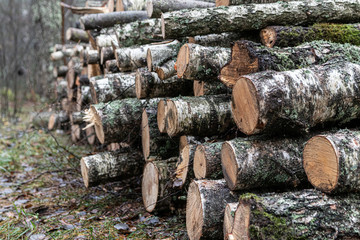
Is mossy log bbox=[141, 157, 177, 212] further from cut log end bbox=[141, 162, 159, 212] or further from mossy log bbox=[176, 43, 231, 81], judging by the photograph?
mossy log bbox=[176, 43, 231, 81]

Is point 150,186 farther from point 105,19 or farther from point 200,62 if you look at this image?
point 105,19

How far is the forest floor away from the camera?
284 cm

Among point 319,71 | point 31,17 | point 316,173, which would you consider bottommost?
point 316,173

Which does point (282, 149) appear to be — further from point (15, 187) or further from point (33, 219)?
point (15, 187)

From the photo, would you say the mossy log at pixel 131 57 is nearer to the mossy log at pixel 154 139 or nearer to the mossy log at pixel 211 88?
the mossy log at pixel 154 139

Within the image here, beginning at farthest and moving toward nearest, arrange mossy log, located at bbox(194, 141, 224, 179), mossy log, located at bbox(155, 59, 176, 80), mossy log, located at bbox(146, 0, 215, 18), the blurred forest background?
the blurred forest background, mossy log, located at bbox(146, 0, 215, 18), mossy log, located at bbox(155, 59, 176, 80), mossy log, located at bbox(194, 141, 224, 179)

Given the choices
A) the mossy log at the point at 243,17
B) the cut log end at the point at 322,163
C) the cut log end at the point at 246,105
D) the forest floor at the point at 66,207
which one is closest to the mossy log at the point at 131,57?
the mossy log at the point at 243,17

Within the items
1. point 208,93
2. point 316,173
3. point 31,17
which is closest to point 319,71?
point 316,173

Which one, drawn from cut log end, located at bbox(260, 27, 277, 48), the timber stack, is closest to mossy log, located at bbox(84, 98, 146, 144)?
the timber stack

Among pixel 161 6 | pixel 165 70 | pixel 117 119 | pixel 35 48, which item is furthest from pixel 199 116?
pixel 35 48

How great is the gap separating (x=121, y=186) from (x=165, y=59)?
172 centimetres

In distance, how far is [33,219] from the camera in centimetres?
313

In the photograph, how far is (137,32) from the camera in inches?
162

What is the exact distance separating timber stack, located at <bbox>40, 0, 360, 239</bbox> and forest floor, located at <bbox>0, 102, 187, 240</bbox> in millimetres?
230
